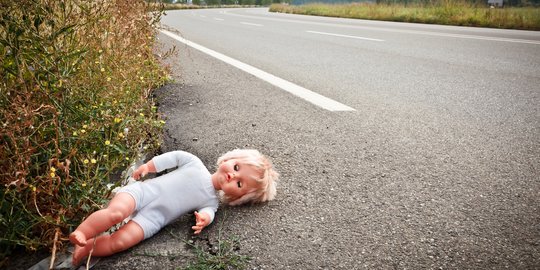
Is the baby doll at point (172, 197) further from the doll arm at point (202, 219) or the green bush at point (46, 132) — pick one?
the green bush at point (46, 132)

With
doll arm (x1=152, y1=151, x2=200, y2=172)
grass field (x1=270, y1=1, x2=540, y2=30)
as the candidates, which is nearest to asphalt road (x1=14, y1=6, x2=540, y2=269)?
doll arm (x1=152, y1=151, x2=200, y2=172)

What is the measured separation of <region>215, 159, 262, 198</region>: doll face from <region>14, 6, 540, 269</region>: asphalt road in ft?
0.32

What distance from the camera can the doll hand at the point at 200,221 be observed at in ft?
5.23

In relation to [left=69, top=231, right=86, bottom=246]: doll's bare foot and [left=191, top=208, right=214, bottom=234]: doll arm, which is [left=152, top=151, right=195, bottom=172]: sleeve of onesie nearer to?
[left=191, top=208, right=214, bottom=234]: doll arm

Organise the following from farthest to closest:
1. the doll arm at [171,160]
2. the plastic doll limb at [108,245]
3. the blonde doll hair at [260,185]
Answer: the doll arm at [171,160], the blonde doll hair at [260,185], the plastic doll limb at [108,245]

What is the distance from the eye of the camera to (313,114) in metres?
3.00

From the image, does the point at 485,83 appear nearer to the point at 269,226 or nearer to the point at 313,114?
the point at 313,114

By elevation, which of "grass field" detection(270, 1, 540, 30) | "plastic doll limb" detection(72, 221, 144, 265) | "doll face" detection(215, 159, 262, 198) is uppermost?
"grass field" detection(270, 1, 540, 30)

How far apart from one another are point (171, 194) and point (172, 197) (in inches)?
0.7

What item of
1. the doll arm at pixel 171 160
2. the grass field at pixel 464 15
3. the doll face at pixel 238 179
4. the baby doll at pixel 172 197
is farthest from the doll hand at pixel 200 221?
the grass field at pixel 464 15

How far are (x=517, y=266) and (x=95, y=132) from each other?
1897 millimetres

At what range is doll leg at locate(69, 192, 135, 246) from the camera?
1.41 m

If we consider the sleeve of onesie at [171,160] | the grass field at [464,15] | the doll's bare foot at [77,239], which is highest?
the grass field at [464,15]

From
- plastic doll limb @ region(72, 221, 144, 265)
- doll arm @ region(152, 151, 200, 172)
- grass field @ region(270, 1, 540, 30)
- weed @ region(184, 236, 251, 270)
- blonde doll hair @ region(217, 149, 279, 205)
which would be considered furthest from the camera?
grass field @ region(270, 1, 540, 30)
